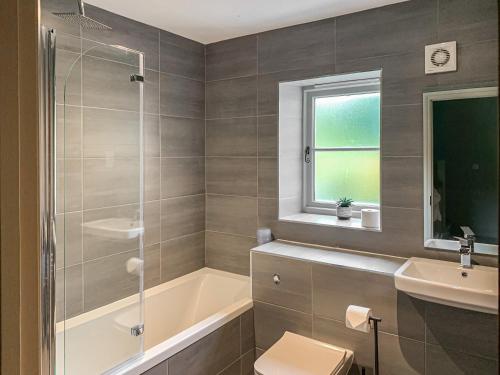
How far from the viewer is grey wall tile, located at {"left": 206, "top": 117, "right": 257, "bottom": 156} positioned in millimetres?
2882

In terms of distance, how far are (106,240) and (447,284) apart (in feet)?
6.09

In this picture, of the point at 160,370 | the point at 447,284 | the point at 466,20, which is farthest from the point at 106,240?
the point at 466,20

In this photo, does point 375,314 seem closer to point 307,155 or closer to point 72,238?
point 307,155

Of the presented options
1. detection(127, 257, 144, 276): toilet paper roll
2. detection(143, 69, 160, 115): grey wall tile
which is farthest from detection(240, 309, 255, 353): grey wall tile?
detection(143, 69, 160, 115): grey wall tile

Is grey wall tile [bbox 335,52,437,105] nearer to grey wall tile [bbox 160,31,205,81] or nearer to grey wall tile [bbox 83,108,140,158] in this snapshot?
grey wall tile [bbox 160,31,205,81]

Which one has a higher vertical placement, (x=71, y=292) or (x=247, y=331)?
(x=71, y=292)

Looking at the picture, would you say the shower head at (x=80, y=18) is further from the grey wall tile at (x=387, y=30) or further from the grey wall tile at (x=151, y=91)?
the grey wall tile at (x=387, y=30)

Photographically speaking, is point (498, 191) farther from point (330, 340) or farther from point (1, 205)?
point (330, 340)

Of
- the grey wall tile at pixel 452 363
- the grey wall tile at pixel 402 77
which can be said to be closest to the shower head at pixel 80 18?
the grey wall tile at pixel 402 77

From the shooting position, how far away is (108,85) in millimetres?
2174

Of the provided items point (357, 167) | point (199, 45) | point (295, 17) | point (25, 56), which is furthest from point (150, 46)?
point (25, 56)

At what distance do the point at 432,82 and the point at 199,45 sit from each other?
73.5 inches

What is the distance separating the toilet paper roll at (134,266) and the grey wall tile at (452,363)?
1659mm

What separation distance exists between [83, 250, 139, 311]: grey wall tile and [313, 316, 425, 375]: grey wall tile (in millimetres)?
1176
